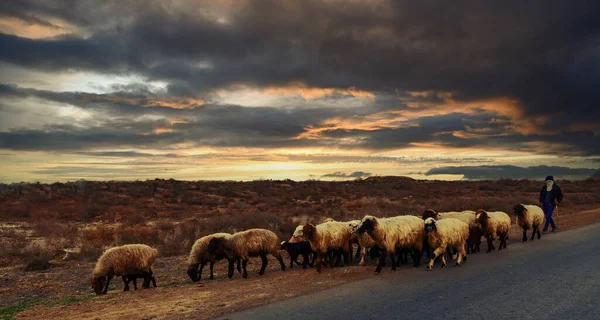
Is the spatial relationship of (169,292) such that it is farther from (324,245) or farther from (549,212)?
(549,212)

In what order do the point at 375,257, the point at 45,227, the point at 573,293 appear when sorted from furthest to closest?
the point at 45,227 → the point at 375,257 → the point at 573,293

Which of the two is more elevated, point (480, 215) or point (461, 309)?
point (480, 215)

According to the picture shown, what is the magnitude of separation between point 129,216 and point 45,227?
Answer: 25.3 ft

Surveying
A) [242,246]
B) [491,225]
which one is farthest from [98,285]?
[491,225]

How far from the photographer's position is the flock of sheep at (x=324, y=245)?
12.8m

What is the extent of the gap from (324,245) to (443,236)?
355 centimetres

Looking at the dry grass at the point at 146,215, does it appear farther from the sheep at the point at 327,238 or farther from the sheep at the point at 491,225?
the sheep at the point at 491,225

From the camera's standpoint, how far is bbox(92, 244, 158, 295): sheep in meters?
12.5

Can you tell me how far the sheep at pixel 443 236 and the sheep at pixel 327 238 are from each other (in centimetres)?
263

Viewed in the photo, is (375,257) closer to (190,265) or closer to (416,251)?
(416,251)

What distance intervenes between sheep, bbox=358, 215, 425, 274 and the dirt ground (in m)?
0.74

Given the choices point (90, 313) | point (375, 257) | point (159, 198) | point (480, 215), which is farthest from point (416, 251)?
point (159, 198)

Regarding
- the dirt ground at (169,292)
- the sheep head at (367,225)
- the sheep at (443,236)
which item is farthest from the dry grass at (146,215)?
the sheep at (443,236)

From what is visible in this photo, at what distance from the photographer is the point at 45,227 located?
2473 centimetres
